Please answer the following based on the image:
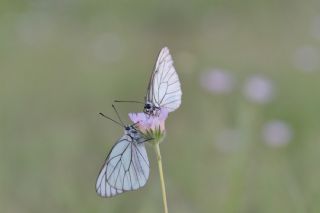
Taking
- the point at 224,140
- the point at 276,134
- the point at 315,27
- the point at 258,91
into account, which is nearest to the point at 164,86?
the point at 224,140

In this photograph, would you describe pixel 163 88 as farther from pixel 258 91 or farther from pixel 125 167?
pixel 258 91

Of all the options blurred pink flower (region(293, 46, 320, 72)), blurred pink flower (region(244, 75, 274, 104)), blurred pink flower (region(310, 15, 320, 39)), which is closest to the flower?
blurred pink flower (region(244, 75, 274, 104))

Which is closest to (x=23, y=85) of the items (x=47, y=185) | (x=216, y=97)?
(x=216, y=97)

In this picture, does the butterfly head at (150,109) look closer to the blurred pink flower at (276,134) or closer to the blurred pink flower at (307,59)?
the blurred pink flower at (276,134)

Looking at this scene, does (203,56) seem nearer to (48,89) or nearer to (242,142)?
(48,89)

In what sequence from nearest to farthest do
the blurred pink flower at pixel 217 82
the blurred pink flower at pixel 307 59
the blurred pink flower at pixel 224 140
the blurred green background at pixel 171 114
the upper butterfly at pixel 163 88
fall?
the upper butterfly at pixel 163 88
the blurred green background at pixel 171 114
the blurred pink flower at pixel 224 140
the blurred pink flower at pixel 217 82
the blurred pink flower at pixel 307 59

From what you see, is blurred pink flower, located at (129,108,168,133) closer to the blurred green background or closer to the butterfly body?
the butterfly body

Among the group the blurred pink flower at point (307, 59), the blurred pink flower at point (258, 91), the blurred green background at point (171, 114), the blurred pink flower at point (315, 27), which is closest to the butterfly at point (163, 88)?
the blurred green background at point (171, 114)
